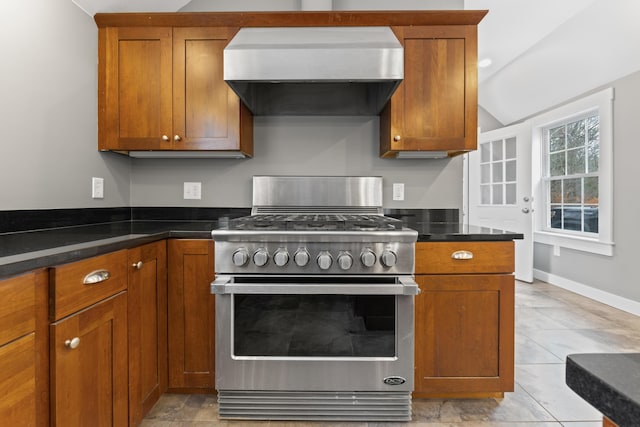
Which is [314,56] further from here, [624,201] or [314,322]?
[624,201]

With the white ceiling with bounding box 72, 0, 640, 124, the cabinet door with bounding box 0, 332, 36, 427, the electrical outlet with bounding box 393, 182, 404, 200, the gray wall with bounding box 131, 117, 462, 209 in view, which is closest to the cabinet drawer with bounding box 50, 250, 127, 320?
the cabinet door with bounding box 0, 332, 36, 427

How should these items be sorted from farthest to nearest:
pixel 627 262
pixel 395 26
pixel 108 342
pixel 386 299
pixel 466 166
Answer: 1. pixel 466 166
2. pixel 627 262
3. pixel 395 26
4. pixel 386 299
5. pixel 108 342

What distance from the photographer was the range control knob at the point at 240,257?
1.59 meters

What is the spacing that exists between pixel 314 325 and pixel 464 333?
72 cm

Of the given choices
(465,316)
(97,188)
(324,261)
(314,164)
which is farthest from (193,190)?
(465,316)

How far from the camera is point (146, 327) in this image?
61.9 inches

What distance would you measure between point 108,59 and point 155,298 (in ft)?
4.66

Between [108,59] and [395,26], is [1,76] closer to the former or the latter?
[108,59]

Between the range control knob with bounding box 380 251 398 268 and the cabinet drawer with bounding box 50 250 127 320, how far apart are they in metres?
1.06

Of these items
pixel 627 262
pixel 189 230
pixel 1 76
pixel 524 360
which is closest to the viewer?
pixel 1 76

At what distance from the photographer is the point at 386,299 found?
161 centimetres

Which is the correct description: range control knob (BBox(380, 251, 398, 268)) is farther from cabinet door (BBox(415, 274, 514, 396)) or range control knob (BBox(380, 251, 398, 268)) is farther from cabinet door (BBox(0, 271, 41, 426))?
cabinet door (BBox(0, 271, 41, 426))

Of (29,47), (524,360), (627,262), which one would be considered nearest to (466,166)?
(627,262)

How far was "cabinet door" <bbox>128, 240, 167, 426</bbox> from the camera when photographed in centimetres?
145
